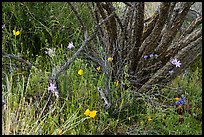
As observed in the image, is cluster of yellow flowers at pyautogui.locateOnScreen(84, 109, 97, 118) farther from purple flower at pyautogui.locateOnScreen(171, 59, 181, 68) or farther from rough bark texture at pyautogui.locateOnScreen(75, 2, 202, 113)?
purple flower at pyautogui.locateOnScreen(171, 59, 181, 68)

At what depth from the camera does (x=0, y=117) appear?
261 centimetres

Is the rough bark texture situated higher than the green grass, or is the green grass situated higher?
the rough bark texture

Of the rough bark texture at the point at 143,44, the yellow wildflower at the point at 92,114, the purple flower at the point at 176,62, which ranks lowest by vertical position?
the yellow wildflower at the point at 92,114

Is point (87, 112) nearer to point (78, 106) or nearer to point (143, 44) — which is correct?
point (78, 106)

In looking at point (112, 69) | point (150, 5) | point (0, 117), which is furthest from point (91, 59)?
point (150, 5)

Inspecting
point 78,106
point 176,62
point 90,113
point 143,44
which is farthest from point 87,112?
point 143,44

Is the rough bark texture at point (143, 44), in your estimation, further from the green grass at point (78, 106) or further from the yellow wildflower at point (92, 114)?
the yellow wildflower at point (92, 114)

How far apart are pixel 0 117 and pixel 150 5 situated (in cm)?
345

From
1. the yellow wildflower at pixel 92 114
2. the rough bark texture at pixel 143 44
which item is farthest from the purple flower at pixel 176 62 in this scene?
the yellow wildflower at pixel 92 114

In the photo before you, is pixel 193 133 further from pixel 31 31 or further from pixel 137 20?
pixel 31 31

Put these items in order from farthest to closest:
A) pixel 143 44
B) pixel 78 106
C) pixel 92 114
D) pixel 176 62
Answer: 1. pixel 143 44
2. pixel 176 62
3. pixel 78 106
4. pixel 92 114

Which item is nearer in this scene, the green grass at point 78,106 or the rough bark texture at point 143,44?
the green grass at point 78,106

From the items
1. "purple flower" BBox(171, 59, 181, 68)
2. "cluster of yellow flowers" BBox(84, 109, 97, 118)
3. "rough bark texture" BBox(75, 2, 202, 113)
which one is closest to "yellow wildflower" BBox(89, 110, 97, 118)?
"cluster of yellow flowers" BBox(84, 109, 97, 118)

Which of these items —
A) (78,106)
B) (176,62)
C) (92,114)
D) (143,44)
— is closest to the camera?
(92,114)
